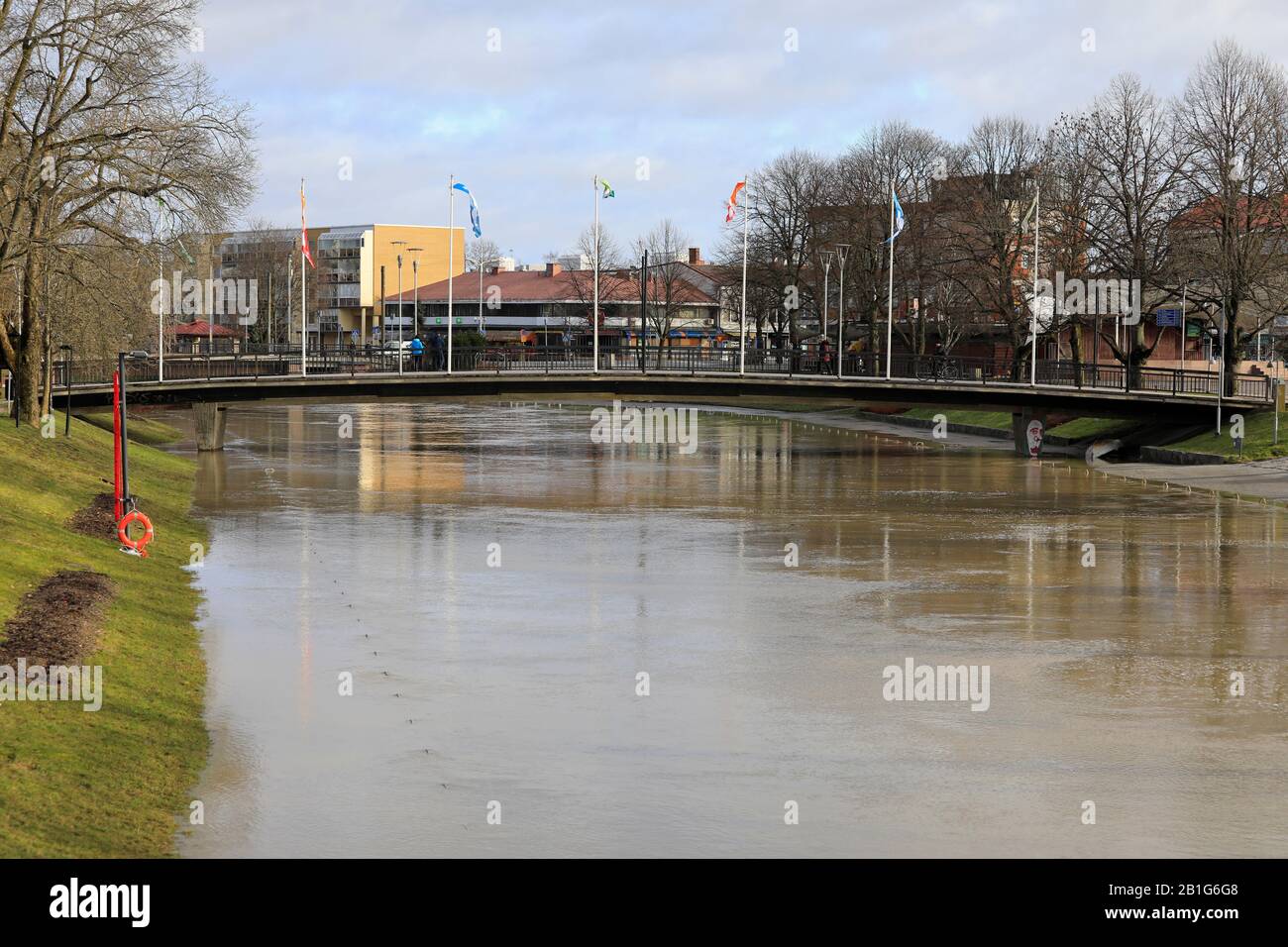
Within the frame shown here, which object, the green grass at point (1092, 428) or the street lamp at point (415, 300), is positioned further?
the street lamp at point (415, 300)

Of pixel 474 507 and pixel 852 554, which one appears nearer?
pixel 852 554

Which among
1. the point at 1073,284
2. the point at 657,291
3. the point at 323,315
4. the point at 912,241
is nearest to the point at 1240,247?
the point at 1073,284

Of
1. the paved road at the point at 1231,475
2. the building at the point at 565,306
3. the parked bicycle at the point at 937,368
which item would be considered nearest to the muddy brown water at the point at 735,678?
the paved road at the point at 1231,475

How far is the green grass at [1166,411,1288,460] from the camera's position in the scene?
54.7 meters

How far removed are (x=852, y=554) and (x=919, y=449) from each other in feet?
118

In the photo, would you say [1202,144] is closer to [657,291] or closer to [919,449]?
[919,449]

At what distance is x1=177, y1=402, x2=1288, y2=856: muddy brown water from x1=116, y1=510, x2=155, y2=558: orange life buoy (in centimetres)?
153

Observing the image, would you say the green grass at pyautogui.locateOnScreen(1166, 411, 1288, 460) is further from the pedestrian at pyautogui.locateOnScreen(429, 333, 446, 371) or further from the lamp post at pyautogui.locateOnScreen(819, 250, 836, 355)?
the lamp post at pyautogui.locateOnScreen(819, 250, 836, 355)

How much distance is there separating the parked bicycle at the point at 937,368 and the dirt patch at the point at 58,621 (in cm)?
4717

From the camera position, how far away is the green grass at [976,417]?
7831cm

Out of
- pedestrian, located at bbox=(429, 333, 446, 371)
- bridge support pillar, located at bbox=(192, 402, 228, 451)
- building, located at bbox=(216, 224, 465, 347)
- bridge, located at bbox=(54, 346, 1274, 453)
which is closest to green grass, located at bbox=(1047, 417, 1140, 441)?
bridge, located at bbox=(54, 346, 1274, 453)

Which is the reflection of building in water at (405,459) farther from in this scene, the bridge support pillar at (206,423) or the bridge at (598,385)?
the bridge support pillar at (206,423)
